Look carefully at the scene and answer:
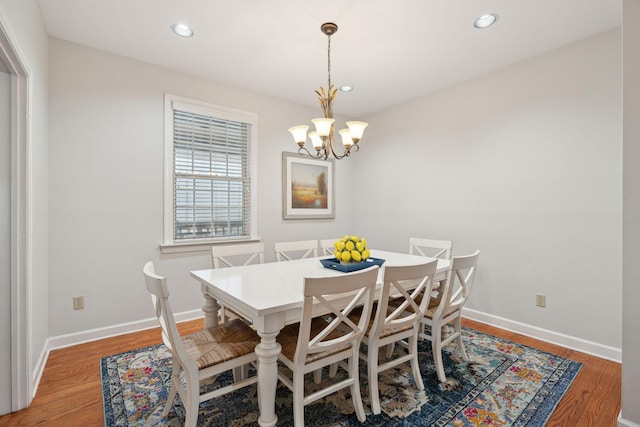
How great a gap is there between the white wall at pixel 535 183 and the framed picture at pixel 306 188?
1.15 meters

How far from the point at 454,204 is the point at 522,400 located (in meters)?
2.09

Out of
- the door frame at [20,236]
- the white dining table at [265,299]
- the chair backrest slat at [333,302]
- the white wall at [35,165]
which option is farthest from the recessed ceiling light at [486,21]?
the door frame at [20,236]

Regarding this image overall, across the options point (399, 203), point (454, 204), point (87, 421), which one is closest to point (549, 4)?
point (454, 204)

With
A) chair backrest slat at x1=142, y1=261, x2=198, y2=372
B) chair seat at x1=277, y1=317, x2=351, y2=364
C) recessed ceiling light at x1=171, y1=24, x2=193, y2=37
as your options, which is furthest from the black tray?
recessed ceiling light at x1=171, y1=24, x2=193, y2=37

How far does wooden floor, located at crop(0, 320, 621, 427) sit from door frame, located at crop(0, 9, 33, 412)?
0.15 m

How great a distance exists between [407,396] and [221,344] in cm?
121

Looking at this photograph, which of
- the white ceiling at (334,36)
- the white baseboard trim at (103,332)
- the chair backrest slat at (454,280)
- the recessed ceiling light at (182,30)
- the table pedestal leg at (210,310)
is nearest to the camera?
the chair backrest slat at (454,280)

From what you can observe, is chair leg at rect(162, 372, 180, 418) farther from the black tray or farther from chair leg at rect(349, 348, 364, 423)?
the black tray

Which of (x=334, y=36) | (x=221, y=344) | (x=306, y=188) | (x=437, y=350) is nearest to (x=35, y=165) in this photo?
(x=221, y=344)

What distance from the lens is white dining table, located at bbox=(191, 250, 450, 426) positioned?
1555 mm

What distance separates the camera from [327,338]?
6.10ft

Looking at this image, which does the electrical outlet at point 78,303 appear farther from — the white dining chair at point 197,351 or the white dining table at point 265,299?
the white dining chair at point 197,351

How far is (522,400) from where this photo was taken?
77.2 inches

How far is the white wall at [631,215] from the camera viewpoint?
163 cm
